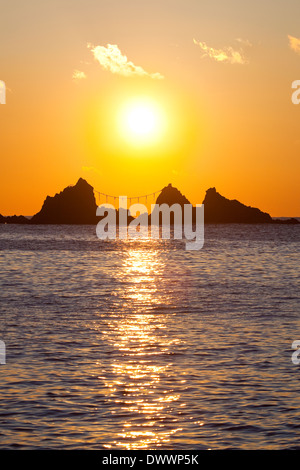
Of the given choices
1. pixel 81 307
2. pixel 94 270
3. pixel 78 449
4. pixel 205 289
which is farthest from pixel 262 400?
pixel 94 270

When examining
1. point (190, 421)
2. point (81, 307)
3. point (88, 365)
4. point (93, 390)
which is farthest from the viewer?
point (81, 307)

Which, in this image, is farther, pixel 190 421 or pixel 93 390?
pixel 93 390

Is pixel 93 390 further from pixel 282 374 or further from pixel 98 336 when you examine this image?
pixel 98 336

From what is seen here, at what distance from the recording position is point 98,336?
2827cm

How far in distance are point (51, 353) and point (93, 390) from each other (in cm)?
526

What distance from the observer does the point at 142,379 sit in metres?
20.7

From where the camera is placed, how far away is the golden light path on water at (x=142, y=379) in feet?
51.9

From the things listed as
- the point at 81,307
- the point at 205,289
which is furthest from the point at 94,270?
the point at 81,307

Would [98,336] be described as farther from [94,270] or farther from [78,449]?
[94,270]

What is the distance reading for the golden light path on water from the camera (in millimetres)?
15812

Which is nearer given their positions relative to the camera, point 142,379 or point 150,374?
point 142,379
